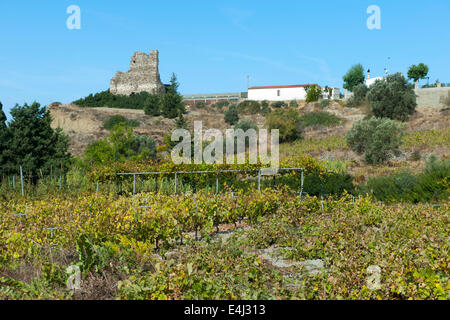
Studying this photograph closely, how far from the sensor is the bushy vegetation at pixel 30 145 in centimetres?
1456

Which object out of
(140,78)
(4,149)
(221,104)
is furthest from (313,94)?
(4,149)

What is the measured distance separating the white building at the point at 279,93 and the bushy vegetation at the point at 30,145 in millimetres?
32864

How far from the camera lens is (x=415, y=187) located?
10.8 m

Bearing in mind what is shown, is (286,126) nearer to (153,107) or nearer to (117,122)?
(117,122)

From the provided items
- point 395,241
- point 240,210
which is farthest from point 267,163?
point 395,241

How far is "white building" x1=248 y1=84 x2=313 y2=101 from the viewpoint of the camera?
46.1 meters

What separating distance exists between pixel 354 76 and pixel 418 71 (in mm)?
7163

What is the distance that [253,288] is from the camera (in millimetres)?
3785

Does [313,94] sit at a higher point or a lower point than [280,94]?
lower

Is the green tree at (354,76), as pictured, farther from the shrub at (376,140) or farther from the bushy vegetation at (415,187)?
the bushy vegetation at (415,187)

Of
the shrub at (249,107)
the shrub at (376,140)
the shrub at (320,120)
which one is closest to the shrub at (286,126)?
the shrub at (320,120)

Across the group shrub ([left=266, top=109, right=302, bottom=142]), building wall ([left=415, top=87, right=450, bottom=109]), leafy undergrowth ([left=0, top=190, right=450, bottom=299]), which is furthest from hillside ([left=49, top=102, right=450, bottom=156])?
leafy undergrowth ([left=0, top=190, right=450, bottom=299])
